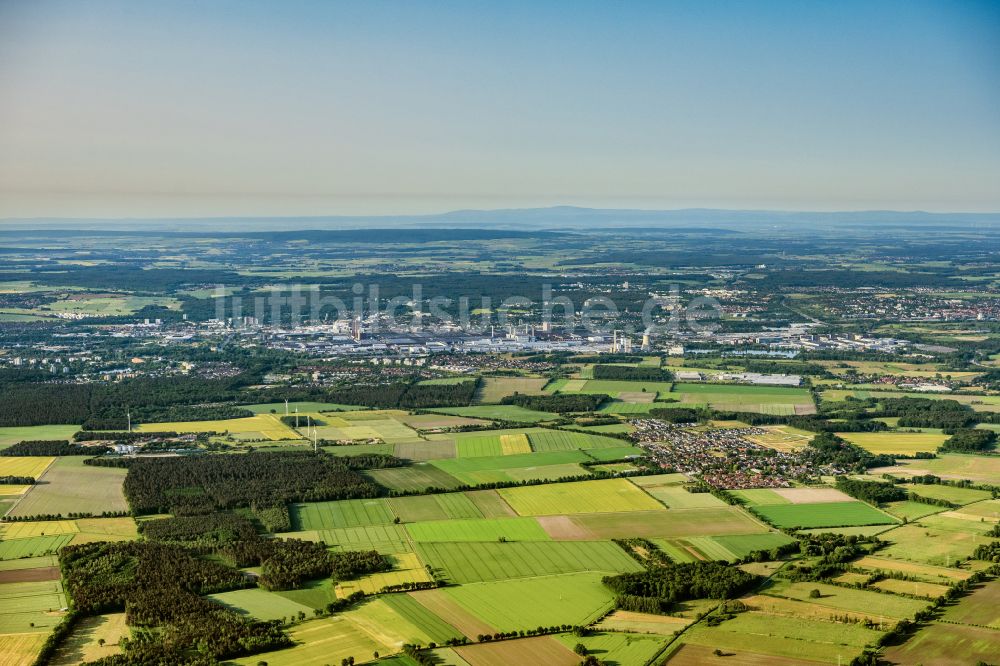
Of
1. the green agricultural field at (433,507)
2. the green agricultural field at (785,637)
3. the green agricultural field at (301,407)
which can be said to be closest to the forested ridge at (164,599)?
the green agricultural field at (433,507)

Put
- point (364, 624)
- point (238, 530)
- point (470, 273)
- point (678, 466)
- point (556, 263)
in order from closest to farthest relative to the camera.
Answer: point (364, 624) → point (238, 530) → point (678, 466) → point (470, 273) → point (556, 263)

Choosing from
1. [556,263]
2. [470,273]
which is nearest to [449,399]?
[470,273]

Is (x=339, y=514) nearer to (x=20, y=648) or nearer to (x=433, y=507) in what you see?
(x=433, y=507)

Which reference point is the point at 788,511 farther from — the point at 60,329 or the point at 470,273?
the point at 470,273

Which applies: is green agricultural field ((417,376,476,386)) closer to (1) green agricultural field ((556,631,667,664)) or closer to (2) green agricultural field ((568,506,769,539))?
(2) green agricultural field ((568,506,769,539))

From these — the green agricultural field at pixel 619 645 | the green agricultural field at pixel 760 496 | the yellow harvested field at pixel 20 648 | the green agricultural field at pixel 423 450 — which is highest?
the green agricultural field at pixel 619 645

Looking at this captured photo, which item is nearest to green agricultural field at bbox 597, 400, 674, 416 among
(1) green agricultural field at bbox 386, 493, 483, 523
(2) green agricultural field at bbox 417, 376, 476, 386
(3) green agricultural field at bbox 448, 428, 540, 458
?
(3) green agricultural field at bbox 448, 428, 540, 458

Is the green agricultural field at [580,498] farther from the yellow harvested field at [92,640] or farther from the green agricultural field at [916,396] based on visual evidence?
the green agricultural field at [916,396]
